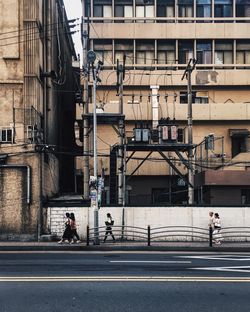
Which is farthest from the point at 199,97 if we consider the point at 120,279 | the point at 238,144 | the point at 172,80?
the point at 120,279

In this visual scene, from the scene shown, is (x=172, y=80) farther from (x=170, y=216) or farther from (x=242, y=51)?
(x=170, y=216)

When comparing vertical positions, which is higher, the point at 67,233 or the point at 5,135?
the point at 5,135

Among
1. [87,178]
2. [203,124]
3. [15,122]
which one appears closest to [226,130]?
[203,124]

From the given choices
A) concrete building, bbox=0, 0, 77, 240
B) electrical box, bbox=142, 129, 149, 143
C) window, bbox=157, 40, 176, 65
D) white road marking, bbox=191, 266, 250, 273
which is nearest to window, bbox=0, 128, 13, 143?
concrete building, bbox=0, 0, 77, 240

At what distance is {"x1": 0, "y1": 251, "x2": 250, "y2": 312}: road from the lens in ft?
29.6

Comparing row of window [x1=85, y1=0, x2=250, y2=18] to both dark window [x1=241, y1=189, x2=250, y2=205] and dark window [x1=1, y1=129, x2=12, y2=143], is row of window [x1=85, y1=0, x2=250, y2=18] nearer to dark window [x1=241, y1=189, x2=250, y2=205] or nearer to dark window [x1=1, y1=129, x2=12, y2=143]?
dark window [x1=241, y1=189, x2=250, y2=205]

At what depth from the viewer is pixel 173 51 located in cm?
4266

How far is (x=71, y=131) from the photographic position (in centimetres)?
4481

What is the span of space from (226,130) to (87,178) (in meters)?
15.2

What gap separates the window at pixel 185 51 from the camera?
42750 millimetres

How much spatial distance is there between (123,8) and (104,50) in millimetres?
3651

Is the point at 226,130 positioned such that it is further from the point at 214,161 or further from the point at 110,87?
the point at 110,87

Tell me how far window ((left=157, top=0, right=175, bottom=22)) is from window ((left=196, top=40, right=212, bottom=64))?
310 cm

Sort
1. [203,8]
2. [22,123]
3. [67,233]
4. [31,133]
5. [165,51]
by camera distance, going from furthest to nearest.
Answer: [203,8] → [165,51] → [22,123] → [31,133] → [67,233]
